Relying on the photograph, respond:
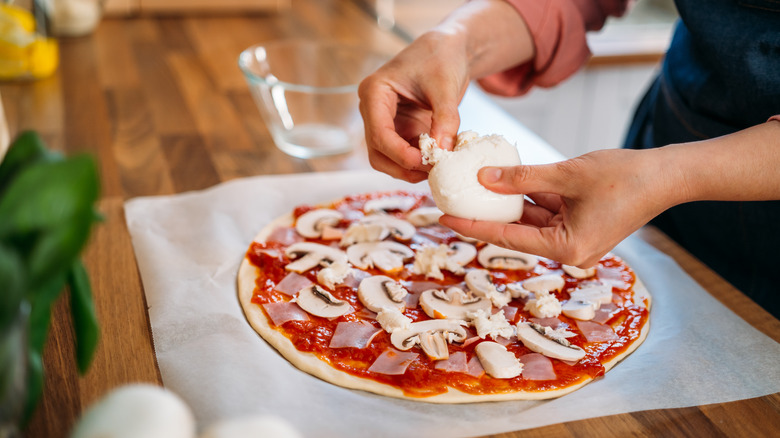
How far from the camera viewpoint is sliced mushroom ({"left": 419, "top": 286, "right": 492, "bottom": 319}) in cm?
142

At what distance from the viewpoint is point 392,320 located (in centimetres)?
136

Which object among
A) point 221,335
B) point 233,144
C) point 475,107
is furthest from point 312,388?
point 475,107

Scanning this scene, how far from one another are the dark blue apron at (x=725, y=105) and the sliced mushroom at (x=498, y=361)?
0.79m

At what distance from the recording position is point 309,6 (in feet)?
11.3

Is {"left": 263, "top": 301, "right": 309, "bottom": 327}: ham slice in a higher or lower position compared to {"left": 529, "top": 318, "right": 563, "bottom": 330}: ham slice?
lower

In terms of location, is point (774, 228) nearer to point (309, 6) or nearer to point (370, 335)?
point (370, 335)

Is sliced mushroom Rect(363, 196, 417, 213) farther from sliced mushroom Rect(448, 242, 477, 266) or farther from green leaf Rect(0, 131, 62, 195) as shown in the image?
green leaf Rect(0, 131, 62, 195)

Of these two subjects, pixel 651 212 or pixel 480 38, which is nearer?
pixel 651 212

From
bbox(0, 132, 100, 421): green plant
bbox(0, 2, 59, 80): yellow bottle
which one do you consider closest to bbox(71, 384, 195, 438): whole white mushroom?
bbox(0, 132, 100, 421): green plant

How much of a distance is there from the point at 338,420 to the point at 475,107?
1.49 meters

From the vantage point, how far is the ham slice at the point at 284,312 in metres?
1.38

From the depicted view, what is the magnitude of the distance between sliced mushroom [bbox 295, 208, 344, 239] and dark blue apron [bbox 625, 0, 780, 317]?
940 mm

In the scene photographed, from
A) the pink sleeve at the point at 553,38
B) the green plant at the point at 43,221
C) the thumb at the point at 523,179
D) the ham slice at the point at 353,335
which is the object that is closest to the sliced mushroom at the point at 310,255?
the ham slice at the point at 353,335

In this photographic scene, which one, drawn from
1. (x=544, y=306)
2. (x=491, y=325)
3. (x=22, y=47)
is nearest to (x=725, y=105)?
(x=544, y=306)
